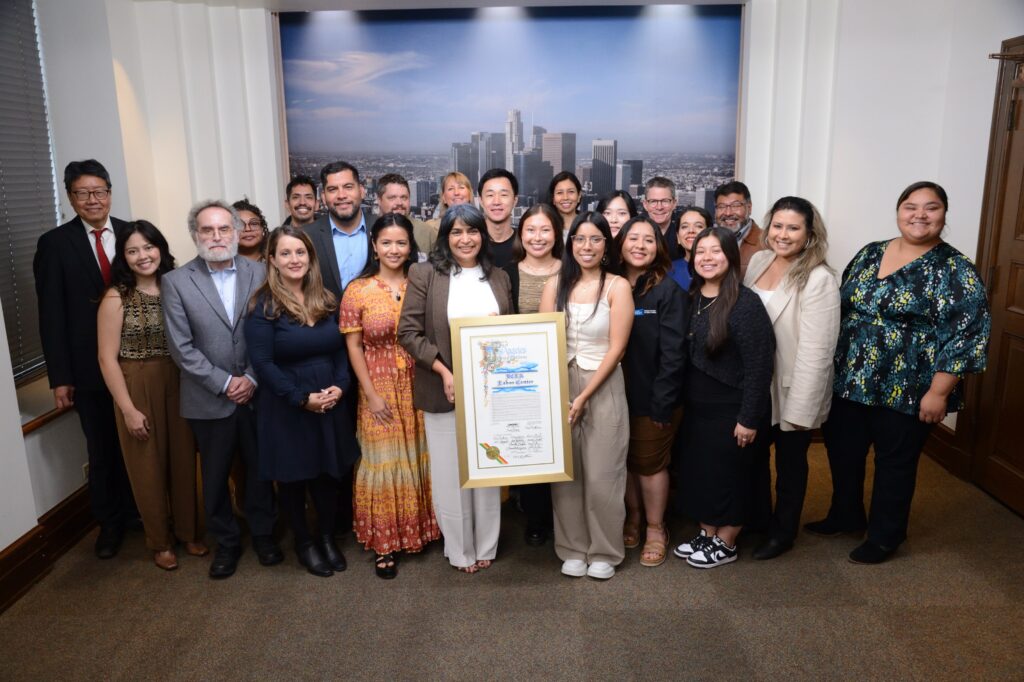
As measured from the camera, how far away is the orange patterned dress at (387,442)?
3.02 m

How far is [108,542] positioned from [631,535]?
2.47 meters

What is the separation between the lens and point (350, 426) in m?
3.16

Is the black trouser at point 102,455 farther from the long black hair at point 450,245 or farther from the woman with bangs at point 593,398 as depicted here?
the woman with bangs at point 593,398

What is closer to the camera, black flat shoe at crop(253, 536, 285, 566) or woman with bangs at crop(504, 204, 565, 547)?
woman with bangs at crop(504, 204, 565, 547)

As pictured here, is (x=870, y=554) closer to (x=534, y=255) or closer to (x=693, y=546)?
(x=693, y=546)

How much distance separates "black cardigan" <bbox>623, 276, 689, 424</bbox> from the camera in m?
2.99

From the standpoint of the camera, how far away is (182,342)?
300 cm

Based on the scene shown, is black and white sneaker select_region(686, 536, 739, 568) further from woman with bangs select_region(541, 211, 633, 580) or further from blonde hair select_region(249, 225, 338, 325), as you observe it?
blonde hair select_region(249, 225, 338, 325)

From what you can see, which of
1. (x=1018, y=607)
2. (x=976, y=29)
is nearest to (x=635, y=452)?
(x=1018, y=607)

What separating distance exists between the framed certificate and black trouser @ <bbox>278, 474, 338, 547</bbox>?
71cm

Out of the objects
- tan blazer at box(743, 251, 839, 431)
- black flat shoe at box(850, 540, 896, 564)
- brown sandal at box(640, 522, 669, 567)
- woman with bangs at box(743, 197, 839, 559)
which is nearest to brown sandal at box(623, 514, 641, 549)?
brown sandal at box(640, 522, 669, 567)

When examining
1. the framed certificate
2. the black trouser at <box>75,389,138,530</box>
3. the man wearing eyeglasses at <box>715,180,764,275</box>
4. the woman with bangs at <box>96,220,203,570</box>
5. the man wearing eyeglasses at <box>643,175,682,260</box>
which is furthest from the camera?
the man wearing eyeglasses at <box>715,180,764,275</box>

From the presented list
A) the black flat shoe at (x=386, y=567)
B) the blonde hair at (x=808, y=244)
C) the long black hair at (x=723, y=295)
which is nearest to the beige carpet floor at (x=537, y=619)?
the black flat shoe at (x=386, y=567)

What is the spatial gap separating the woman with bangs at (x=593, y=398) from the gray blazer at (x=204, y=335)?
4.26 ft
